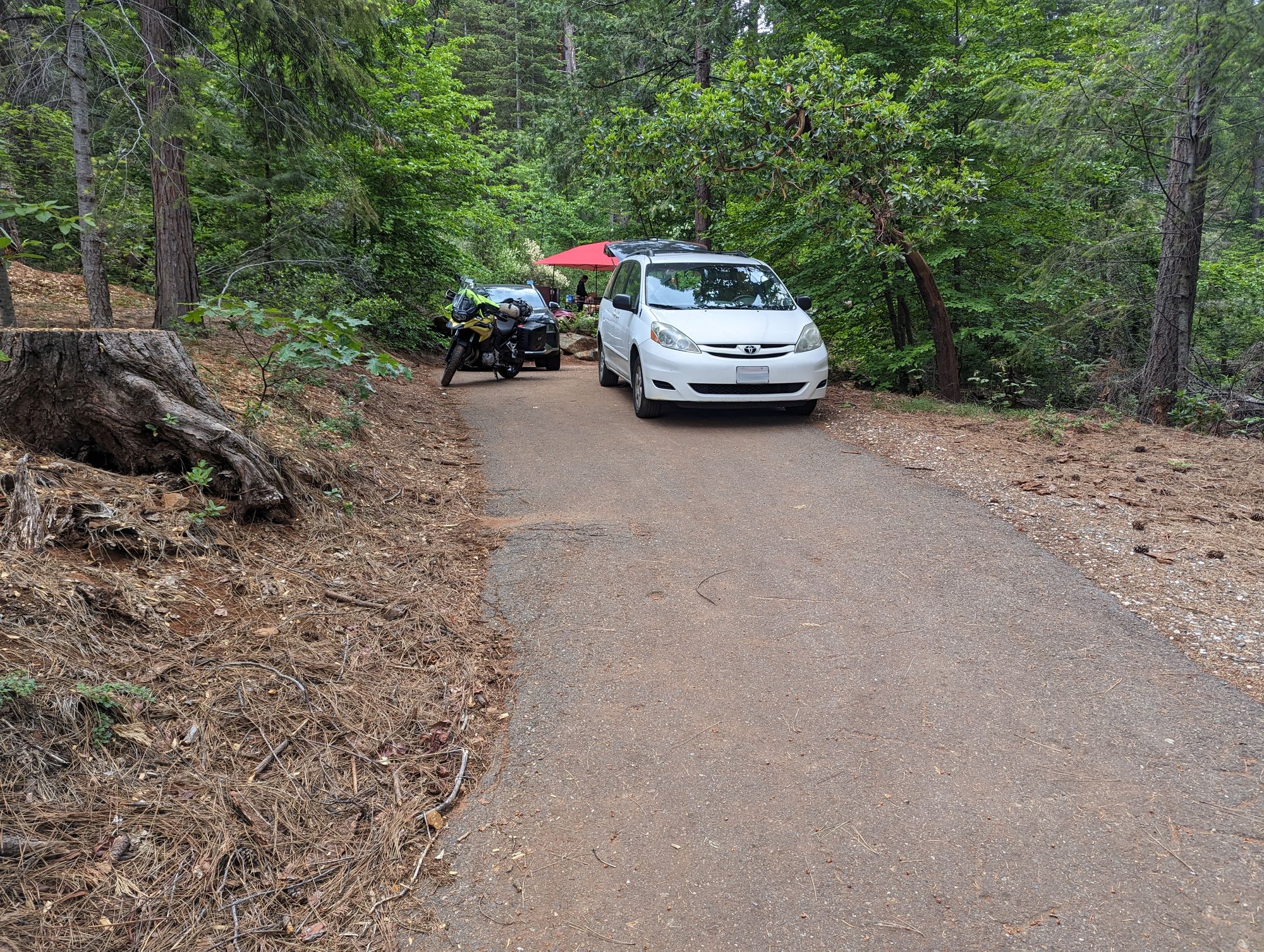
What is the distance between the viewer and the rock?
68.1 feet

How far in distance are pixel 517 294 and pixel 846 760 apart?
14.7 m

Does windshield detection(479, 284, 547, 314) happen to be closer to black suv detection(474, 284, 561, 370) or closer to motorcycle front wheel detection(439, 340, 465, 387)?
black suv detection(474, 284, 561, 370)

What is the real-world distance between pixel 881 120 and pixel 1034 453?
479 centimetres

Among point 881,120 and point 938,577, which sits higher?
point 881,120

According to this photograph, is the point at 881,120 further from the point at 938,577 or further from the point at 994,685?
the point at 994,685

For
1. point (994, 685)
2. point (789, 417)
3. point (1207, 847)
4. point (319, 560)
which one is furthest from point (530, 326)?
point (1207, 847)

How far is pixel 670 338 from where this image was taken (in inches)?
351

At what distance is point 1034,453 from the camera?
7.63m

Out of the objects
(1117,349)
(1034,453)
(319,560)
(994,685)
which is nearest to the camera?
(994,685)

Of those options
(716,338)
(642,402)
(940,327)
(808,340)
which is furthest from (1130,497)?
(940,327)

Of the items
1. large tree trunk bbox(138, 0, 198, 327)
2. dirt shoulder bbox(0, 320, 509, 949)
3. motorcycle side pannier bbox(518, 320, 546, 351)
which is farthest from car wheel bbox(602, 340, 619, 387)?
dirt shoulder bbox(0, 320, 509, 949)

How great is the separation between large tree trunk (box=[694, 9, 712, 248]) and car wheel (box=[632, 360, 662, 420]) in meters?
6.63

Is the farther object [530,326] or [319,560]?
[530,326]

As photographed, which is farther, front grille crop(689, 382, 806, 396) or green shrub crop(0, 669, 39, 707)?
front grille crop(689, 382, 806, 396)
